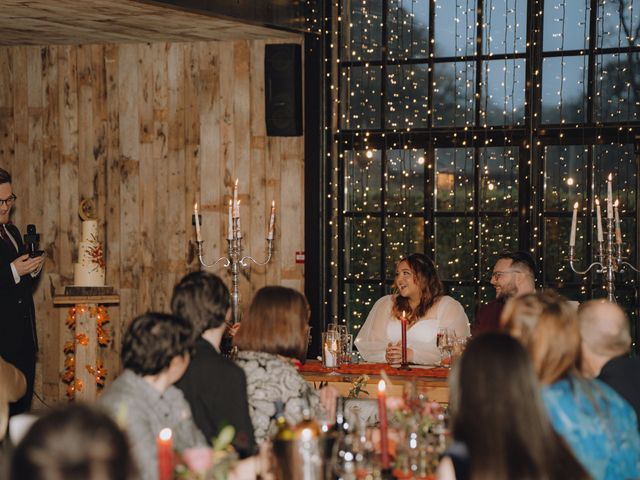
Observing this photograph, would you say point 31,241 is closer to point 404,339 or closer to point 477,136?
point 404,339

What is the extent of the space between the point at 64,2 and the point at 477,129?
9.40 feet

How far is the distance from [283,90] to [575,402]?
454cm

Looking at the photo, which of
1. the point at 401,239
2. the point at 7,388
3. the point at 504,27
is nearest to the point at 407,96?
the point at 504,27

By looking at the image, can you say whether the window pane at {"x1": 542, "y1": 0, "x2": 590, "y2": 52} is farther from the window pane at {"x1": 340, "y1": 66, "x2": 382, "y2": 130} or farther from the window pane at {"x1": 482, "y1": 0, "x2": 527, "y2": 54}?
the window pane at {"x1": 340, "y1": 66, "x2": 382, "y2": 130}

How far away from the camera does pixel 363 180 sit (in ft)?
23.3

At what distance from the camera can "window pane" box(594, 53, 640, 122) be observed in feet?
21.5

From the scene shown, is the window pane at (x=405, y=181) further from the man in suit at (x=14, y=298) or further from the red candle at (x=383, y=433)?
the red candle at (x=383, y=433)

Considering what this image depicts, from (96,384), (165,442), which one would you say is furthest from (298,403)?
(96,384)

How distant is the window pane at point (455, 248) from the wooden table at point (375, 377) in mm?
1776

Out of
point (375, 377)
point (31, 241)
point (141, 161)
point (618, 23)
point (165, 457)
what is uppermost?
point (618, 23)

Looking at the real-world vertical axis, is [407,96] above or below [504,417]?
above

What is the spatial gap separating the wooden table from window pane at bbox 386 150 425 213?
201 centimetres

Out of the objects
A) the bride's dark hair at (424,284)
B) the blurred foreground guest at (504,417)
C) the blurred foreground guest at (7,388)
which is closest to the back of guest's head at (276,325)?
the blurred foreground guest at (7,388)

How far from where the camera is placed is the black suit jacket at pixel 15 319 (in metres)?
5.87
